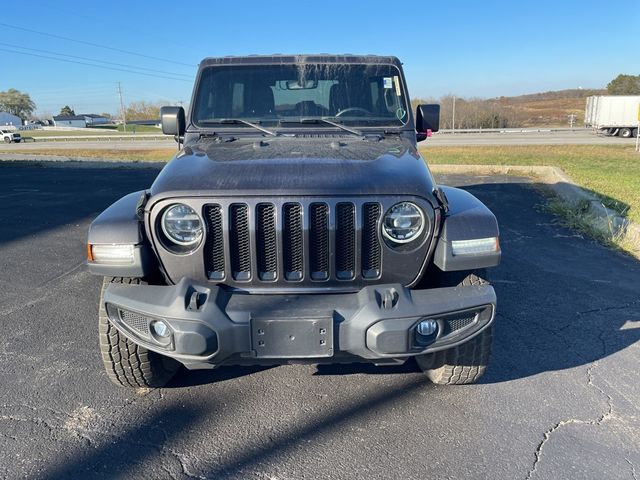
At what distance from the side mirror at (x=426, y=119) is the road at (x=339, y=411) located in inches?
64.7

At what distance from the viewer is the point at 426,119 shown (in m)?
4.34

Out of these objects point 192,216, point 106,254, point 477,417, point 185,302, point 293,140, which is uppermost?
point 293,140

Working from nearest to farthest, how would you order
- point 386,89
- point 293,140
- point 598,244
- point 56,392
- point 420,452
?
1. point 420,452
2. point 56,392
3. point 293,140
4. point 386,89
5. point 598,244

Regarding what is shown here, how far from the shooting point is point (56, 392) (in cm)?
316

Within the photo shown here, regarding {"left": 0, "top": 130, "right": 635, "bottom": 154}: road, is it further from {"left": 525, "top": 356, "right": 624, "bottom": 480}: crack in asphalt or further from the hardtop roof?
{"left": 525, "top": 356, "right": 624, "bottom": 480}: crack in asphalt

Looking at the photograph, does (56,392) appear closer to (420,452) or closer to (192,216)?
(192,216)

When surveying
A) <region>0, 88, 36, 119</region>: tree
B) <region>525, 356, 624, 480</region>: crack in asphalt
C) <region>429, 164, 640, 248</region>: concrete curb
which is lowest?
<region>525, 356, 624, 480</region>: crack in asphalt

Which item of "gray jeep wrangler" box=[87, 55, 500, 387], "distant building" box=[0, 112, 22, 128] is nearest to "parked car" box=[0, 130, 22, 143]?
"distant building" box=[0, 112, 22, 128]

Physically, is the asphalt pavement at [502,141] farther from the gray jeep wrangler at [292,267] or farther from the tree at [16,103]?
the tree at [16,103]

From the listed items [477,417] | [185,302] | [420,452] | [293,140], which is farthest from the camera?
[293,140]

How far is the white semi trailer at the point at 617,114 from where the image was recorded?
34.5 metres

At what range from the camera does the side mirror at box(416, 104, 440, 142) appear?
429cm

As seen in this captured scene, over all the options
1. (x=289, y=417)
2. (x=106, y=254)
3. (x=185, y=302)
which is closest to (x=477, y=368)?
(x=289, y=417)

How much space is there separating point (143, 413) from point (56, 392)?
63 cm
